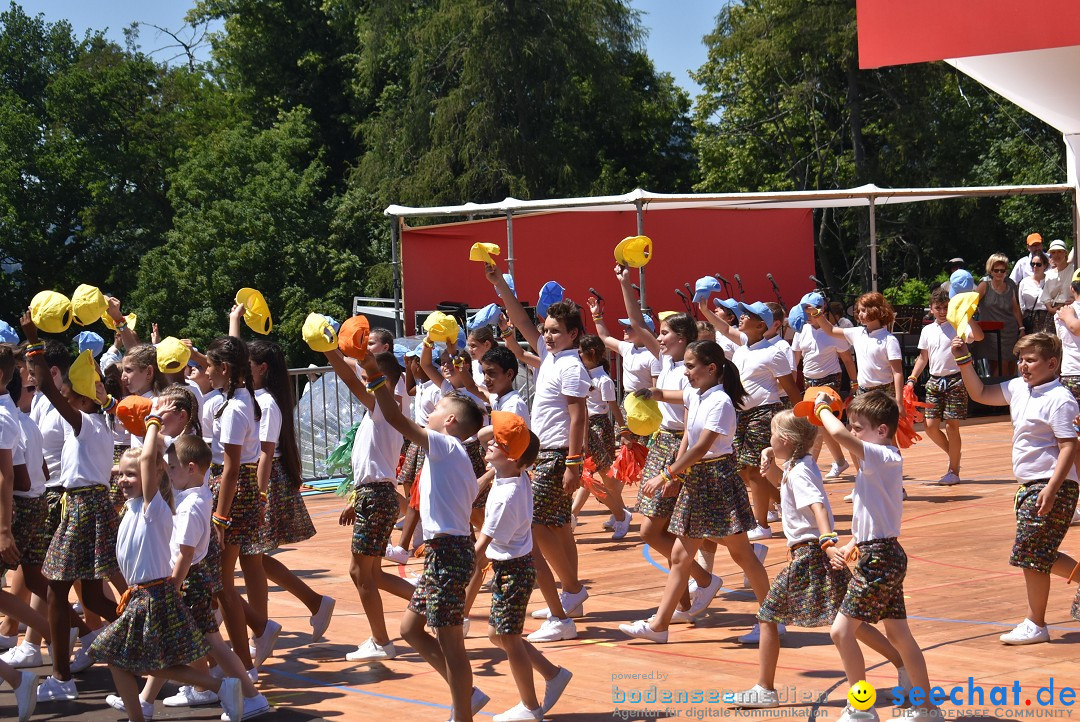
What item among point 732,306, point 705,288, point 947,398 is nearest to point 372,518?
point 705,288

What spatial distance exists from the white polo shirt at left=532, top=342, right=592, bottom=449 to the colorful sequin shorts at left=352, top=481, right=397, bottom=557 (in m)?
1.12

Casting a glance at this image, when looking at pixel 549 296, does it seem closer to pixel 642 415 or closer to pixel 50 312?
pixel 642 415

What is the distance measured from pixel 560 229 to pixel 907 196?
17.0 feet

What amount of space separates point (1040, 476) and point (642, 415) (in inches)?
81.1

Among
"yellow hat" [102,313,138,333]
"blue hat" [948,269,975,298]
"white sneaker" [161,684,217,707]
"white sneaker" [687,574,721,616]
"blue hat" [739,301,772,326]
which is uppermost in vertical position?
"blue hat" [948,269,975,298]

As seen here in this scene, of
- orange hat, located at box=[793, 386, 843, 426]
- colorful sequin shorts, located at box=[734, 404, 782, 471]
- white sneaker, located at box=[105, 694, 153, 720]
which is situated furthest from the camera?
colorful sequin shorts, located at box=[734, 404, 782, 471]

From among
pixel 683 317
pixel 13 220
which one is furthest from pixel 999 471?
pixel 13 220

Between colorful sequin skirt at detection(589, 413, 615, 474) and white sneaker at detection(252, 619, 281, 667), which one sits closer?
white sneaker at detection(252, 619, 281, 667)

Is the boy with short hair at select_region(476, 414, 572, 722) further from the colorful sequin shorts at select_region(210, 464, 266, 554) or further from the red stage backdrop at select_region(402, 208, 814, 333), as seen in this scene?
the red stage backdrop at select_region(402, 208, 814, 333)

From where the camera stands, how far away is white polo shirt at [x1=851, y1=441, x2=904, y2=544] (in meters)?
5.32

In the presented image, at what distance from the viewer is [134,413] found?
19.5ft

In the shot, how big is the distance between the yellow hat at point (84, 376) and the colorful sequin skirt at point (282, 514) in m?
1.00

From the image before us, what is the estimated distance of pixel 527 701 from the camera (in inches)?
216

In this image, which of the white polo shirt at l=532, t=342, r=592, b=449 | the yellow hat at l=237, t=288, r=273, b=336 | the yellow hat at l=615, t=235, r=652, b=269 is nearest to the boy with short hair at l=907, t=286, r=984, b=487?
the yellow hat at l=615, t=235, r=652, b=269
